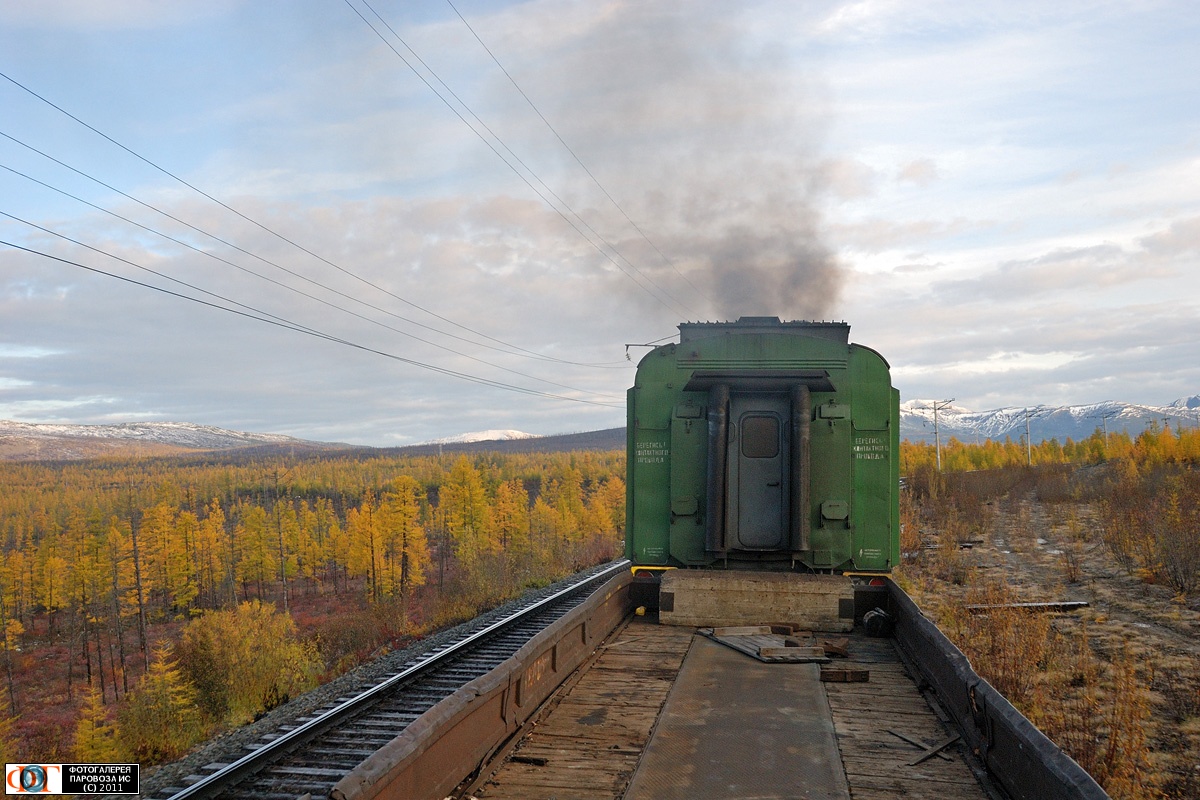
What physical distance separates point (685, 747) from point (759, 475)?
4011 millimetres

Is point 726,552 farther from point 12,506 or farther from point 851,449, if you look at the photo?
point 12,506

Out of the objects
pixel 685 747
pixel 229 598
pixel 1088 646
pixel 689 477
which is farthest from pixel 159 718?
pixel 229 598

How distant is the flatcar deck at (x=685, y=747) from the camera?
13.7 feet

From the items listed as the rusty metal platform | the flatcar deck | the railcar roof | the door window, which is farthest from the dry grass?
the railcar roof

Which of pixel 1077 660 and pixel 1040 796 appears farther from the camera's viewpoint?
pixel 1077 660

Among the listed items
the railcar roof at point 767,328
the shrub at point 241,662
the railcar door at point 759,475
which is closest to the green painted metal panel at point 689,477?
the railcar door at point 759,475

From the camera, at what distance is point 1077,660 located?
30.1 ft

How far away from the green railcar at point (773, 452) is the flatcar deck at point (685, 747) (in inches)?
61.1

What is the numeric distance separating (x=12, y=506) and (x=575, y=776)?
171 metres

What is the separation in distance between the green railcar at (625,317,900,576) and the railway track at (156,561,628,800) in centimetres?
210

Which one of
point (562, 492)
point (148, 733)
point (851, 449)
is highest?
point (851, 449)

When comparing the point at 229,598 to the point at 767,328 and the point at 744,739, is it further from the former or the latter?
the point at 744,739

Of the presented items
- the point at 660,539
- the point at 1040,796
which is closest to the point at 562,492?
the point at 660,539

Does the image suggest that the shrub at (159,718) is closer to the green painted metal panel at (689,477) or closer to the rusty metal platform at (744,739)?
the green painted metal panel at (689,477)
